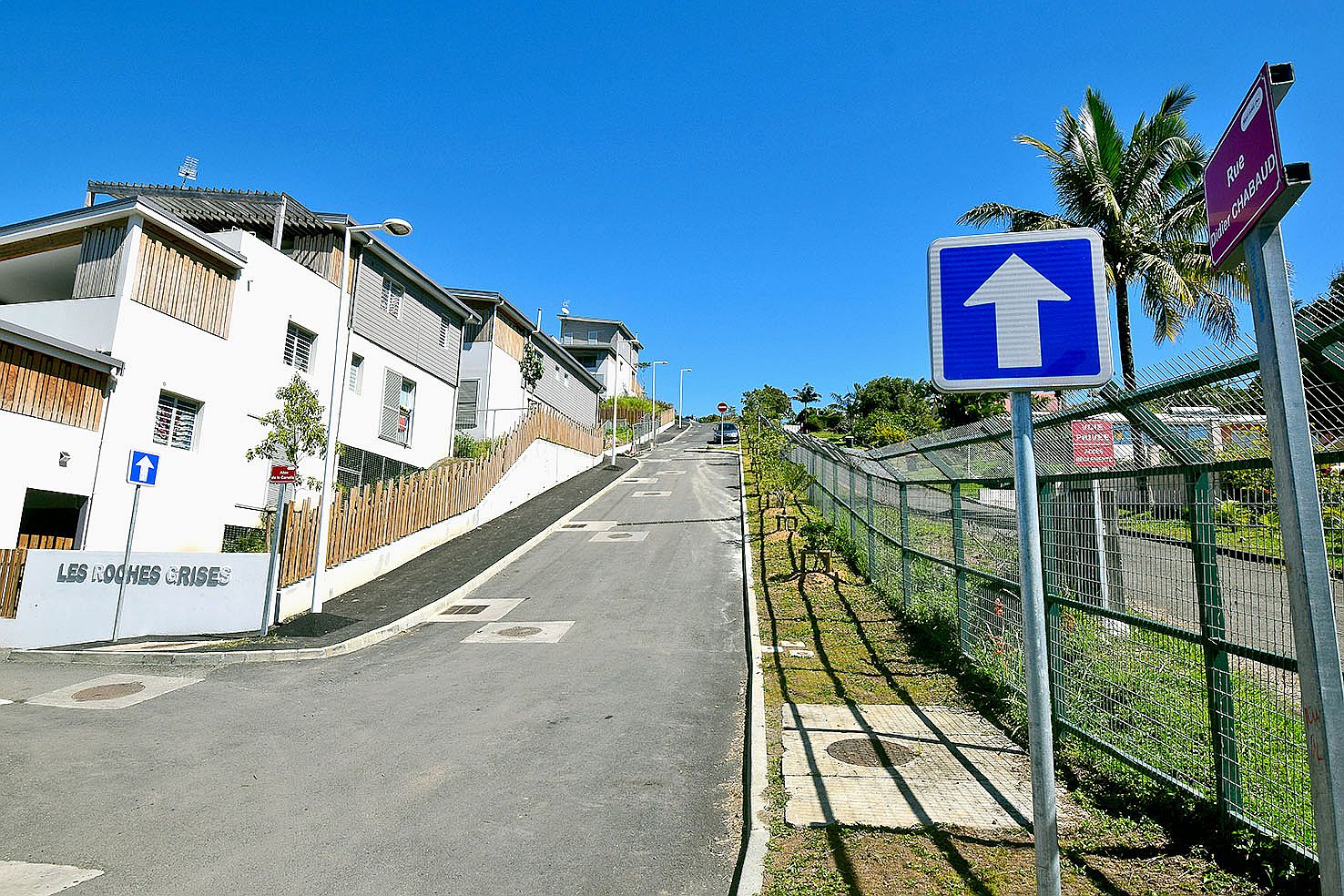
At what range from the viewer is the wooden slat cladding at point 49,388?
41.7 ft

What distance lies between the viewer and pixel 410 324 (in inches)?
1049

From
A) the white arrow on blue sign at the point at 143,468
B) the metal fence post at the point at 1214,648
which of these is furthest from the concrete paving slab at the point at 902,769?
the white arrow on blue sign at the point at 143,468

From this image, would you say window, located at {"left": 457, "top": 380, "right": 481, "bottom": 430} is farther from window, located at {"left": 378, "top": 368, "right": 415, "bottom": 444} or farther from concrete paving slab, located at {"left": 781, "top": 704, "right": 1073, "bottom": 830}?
concrete paving slab, located at {"left": 781, "top": 704, "right": 1073, "bottom": 830}

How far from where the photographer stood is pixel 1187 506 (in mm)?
3896

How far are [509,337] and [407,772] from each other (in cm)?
3243

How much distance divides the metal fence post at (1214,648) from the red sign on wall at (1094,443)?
798mm

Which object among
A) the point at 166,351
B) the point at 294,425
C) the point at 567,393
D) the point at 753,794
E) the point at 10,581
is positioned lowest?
the point at 753,794

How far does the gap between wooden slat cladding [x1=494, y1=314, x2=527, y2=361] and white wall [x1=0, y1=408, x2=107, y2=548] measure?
21.6 metres

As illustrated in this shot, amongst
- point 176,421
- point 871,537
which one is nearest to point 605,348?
point 176,421

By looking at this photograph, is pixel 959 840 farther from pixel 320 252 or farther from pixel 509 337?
pixel 509 337

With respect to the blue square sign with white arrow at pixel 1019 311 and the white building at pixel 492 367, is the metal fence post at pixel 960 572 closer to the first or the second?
the blue square sign with white arrow at pixel 1019 311

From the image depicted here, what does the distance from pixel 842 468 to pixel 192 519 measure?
46.8 ft

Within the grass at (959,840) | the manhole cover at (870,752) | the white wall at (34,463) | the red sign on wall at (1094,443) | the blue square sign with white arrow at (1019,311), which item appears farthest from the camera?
the white wall at (34,463)

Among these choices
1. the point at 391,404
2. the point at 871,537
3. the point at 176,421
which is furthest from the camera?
the point at 391,404
